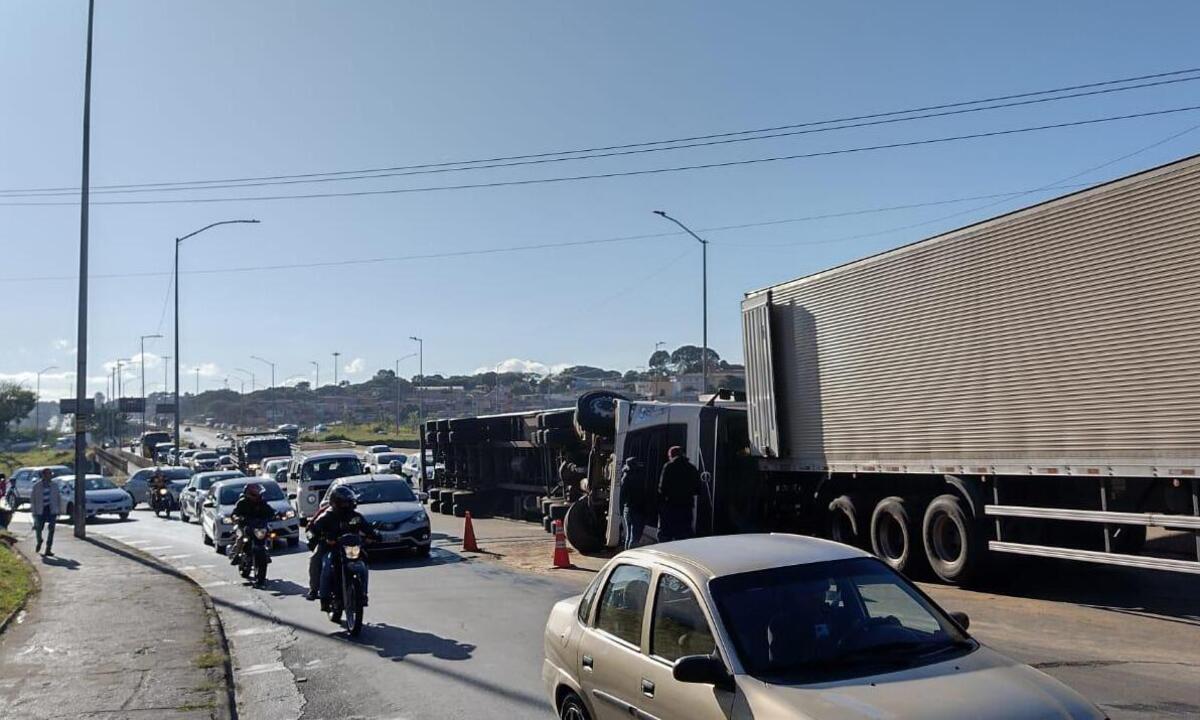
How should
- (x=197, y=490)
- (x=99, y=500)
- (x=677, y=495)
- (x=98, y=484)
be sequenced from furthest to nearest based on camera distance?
(x=98, y=484) → (x=99, y=500) → (x=197, y=490) → (x=677, y=495)

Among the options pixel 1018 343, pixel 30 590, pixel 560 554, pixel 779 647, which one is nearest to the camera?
pixel 779 647

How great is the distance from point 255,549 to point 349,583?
5.47m

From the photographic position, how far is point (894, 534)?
1537 cm

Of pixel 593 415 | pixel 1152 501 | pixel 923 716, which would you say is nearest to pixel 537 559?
pixel 593 415

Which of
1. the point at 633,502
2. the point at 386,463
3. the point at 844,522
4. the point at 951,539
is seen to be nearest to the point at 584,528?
the point at 633,502

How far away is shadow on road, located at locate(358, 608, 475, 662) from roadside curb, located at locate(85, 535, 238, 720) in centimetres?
144

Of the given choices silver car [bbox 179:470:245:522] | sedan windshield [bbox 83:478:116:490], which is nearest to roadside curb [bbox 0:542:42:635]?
silver car [bbox 179:470:245:522]

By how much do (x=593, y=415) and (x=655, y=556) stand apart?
47.7 feet

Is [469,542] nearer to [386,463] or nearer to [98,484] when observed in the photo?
[98,484]

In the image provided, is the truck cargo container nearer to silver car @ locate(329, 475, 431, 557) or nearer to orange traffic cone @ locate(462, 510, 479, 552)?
silver car @ locate(329, 475, 431, 557)

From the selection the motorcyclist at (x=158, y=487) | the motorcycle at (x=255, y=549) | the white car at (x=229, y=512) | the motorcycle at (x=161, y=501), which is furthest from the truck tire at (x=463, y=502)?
the motorcycle at (x=255, y=549)

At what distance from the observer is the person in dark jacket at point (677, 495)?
51.4ft

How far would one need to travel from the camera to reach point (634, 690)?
5.63 meters

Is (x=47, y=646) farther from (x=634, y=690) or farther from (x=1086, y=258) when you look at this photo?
(x=1086, y=258)
